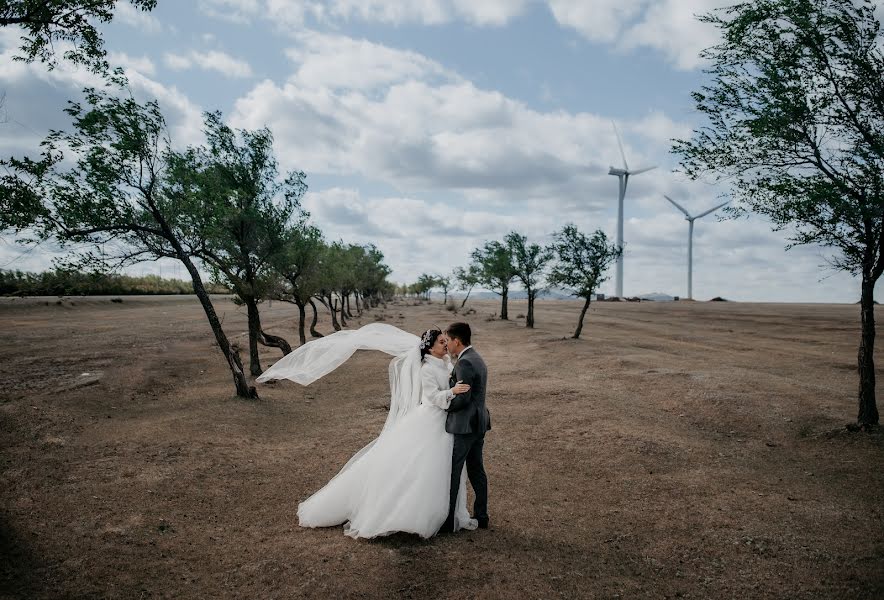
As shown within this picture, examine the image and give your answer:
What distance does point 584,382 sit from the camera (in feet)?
78.9

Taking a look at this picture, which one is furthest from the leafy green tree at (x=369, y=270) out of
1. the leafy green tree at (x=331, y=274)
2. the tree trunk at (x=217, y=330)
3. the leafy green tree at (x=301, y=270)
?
the tree trunk at (x=217, y=330)

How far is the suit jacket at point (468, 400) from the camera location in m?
8.28

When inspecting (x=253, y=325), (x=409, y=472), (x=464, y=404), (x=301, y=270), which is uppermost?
A: (x=301, y=270)

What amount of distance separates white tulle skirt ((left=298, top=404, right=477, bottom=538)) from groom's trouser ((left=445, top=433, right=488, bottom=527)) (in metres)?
0.11

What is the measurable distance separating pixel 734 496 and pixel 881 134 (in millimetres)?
10150

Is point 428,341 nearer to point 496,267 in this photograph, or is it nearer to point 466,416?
point 466,416

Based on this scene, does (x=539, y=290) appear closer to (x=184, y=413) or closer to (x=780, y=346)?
(x=780, y=346)

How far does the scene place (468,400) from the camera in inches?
328

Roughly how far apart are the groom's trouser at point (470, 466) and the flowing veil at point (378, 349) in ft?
3.52

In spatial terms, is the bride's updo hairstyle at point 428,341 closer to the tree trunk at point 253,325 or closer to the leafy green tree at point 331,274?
the tree trunk at point 253,325

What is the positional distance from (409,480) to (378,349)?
10.4ft

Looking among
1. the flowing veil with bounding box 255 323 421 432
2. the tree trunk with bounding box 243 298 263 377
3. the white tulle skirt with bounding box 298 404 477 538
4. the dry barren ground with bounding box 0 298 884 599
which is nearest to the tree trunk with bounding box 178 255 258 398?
the dry barren ground with bounding box 0 298 884 599

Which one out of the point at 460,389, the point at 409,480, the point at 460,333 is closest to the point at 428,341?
the point at 460,333

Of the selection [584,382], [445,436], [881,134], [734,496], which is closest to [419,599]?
[445,436]
